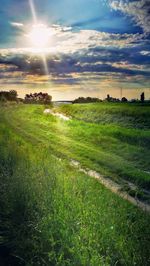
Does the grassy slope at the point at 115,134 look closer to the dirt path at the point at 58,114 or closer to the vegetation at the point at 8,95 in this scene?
the dirt path at the point at 58,114

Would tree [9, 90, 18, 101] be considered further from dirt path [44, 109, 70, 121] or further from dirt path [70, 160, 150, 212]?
dirt path [70, 160, 150, 212]

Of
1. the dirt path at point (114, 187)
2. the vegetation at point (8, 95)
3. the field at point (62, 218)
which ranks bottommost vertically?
the dirt path at point (114, 187)

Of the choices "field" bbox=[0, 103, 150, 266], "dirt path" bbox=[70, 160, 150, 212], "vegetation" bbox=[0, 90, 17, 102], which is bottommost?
"dirt path" bbox=[70, 160, 150, 212]

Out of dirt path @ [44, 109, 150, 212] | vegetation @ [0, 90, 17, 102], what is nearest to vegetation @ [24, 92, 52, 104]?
vegetation @ [0, 90, 17, 102]

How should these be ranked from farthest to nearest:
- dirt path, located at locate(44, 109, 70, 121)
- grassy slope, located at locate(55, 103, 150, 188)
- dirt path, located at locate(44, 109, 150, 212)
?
dirt path, located at locate(44, 109, 70, 121), grassy slope, located at locate(55, 103, 150, 188), dirt path, located at locate(44, 109, 150, 212)

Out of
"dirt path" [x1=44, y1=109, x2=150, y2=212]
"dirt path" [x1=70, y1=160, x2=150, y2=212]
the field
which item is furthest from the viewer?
"dirt path" [x1=70, y1=160, x2=150, y2=212]

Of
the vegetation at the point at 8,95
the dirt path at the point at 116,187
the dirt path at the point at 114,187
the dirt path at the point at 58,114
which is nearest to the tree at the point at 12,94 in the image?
the vegetation at the point at 8,95

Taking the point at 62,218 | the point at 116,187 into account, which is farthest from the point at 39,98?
the point at 62,218

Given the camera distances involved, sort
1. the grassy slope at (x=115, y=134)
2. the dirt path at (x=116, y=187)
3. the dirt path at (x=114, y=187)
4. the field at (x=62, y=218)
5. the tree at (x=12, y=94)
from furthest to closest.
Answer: the tree at (x=12, y=94) → the grassy slope at (x=115, y=134) → the dirt path at (x=114, y=187) → the dirt path at (x=116, y=187) → the field at (x=62, y=218)

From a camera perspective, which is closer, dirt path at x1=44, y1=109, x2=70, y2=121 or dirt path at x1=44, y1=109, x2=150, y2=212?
dirt path at x1=44, y1=109, x2=150, y2=212

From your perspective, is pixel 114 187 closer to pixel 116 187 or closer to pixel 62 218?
pixel 116 187

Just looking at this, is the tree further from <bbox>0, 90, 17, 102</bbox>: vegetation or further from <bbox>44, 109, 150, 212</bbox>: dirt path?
<bbox>44, 109, 150, 212</bbox>: dirt path

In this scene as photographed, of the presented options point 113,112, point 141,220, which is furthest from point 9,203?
point 113,112

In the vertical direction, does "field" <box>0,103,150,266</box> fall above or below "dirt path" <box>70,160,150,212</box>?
above
